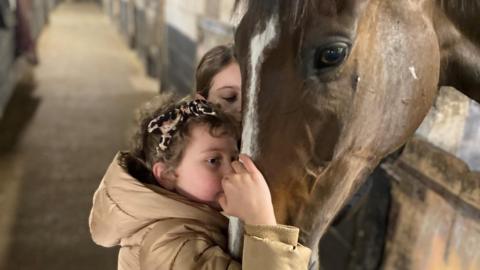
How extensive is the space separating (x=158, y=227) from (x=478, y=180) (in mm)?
822

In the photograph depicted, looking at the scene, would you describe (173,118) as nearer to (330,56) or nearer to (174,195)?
(174,195)

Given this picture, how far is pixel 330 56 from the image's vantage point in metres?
0.74

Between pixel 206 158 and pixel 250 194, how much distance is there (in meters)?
0.18

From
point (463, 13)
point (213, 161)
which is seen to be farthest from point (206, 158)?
point (463, 13)

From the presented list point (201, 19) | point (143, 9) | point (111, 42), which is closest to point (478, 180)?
point (201, 19)

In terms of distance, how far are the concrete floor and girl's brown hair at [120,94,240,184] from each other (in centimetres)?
153

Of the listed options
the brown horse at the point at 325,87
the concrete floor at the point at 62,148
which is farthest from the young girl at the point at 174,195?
the concrete floor at the point at 62,148

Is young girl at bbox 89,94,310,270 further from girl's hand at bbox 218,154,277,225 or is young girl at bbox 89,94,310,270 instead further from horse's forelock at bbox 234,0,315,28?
horse's forelock at bbox 234,0,315,28

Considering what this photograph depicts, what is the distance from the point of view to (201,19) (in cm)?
355

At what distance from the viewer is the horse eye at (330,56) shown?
73 cm

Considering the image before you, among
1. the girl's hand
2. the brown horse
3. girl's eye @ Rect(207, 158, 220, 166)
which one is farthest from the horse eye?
girl's eye @ Rect(207, 158, 220, 166)

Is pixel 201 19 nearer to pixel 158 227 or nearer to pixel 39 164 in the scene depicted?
pixel 39 164

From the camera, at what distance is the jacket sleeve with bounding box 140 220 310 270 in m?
0.75

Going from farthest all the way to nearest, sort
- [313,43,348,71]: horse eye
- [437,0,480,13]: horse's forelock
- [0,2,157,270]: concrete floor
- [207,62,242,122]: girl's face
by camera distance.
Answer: [0,2,157,270]: concrete floor < [207,62,242,122]: girl's face < [437,0,480,13]: horse's forelock < [313,43,348,71]: horse eye
